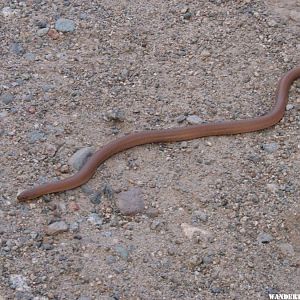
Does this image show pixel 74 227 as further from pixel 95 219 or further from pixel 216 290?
pixel 216 290

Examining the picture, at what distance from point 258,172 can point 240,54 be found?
5.62 feet

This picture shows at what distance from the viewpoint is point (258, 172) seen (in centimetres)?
640

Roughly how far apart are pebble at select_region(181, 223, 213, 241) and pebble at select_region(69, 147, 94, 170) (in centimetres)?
108

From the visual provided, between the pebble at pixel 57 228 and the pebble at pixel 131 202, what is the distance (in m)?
0.47

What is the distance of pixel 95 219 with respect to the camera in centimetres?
587

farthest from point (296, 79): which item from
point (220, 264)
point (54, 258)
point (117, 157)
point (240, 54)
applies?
point (54, 258)

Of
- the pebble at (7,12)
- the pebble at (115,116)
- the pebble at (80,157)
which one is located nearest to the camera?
the pebble at (80,157)

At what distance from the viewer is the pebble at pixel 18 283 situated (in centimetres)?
533

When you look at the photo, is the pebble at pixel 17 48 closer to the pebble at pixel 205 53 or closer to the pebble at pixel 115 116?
the pebble at pixel 115 116

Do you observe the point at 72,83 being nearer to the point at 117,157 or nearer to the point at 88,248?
the point at 117,157

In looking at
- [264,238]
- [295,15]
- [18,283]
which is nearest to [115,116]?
[264,238]

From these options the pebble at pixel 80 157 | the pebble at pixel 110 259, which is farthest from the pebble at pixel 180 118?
the pebble at pixel 110 259

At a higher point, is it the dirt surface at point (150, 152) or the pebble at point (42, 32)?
the pebble at point (42, 32)

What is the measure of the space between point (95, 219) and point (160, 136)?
111 cm
